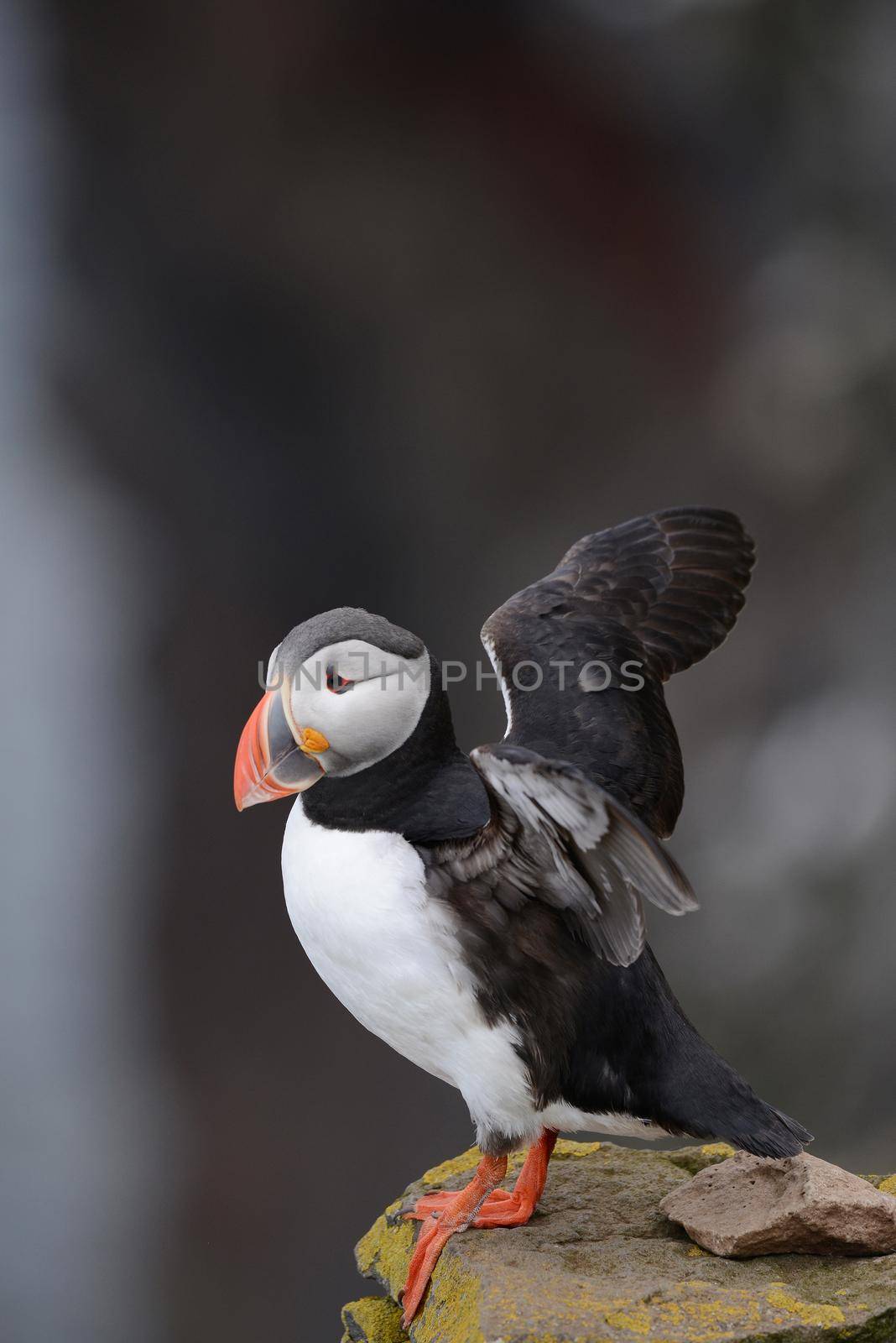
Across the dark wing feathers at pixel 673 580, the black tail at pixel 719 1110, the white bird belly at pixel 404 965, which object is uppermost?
the dark wing feathers at pixel 673 580

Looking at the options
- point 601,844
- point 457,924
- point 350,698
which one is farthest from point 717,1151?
point 350,698

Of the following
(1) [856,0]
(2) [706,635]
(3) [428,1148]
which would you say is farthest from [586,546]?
(1) [856,0]

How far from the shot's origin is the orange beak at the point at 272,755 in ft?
6.45

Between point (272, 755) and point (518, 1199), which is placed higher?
point (272, 755)

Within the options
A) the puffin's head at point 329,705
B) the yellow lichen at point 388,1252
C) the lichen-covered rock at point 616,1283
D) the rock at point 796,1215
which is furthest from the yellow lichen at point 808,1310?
the puffin's head at point 329,705

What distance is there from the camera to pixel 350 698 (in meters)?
1.96

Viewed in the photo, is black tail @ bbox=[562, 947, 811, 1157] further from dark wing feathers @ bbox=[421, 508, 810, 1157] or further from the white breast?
the white breast

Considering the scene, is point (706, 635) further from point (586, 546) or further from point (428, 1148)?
point (428, 1148)

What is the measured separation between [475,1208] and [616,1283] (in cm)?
28

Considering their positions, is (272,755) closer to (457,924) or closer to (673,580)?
(457,924)

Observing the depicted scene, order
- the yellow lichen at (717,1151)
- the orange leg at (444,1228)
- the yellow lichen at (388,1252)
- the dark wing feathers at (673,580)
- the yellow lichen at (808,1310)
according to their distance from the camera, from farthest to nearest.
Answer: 1. the yellow lichen at (717,1151)
2. the dark wing feathers at (673,580)
3. the yellow lichen at (388,1252)
4. the orange leg at (444,1228)
5. the yellow lichen at (808,1310)

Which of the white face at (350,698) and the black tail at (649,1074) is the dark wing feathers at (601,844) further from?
the white face at (350,698)

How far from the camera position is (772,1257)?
2105mm

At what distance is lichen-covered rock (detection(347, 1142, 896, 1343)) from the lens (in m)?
1.86
